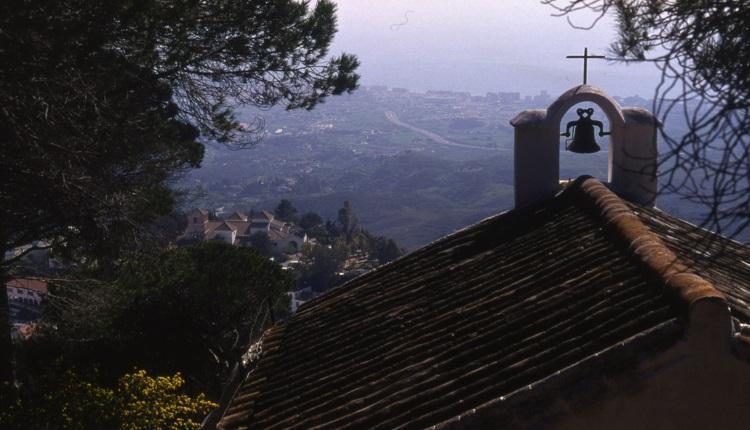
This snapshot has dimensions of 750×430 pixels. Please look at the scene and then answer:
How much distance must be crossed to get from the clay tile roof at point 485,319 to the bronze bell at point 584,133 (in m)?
0.39

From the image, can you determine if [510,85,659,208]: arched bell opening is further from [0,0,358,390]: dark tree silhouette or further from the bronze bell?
[0,0,358,390]: dark tree silhouette

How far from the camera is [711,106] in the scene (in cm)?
321

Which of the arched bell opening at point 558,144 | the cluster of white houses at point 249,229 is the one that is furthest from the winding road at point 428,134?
the arched bell opening at point 558,144

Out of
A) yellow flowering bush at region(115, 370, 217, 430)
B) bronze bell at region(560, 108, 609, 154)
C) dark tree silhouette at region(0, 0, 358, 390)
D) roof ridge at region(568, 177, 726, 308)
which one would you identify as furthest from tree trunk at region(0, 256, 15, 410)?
roof ridge at region(568, 177, 726, 308)

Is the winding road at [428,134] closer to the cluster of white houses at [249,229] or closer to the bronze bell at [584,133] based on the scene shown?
the cluster of white houses at [249,229]

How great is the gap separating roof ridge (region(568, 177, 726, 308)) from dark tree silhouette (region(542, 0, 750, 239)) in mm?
714

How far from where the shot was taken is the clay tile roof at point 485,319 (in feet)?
14.2

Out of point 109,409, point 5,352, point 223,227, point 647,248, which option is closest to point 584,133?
point 647,248

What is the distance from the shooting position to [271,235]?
43.7 m

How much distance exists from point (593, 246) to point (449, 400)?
1.79 m

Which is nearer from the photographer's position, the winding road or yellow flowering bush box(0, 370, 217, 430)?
yellow flowering bush box(0, 370, 217, 430)

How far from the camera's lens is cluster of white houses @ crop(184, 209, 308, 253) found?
124ft

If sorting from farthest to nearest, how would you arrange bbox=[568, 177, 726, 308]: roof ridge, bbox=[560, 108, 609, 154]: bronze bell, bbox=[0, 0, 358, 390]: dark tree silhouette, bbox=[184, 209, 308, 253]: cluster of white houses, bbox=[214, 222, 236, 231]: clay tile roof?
bbox=[214, 222, 236, 231]: clay tile roof, bbox=[184, 209, 308, 253]: cluster of white houses, bbox=[0, 0, 358, 390]: dark tree silhouette, bbox=[560, 108, 609, 154]: bronze bell, bbox=[568, 177, 726, 308]: roof ridge

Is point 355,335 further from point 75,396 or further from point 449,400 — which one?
point 75,396
